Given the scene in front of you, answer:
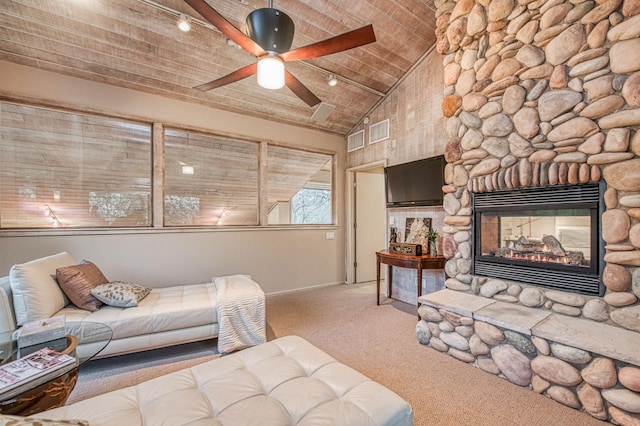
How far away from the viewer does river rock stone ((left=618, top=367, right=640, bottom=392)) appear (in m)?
1.70

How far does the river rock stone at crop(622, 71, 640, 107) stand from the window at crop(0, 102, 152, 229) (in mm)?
4658

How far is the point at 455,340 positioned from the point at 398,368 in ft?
1.94

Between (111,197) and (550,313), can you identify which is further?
(111,197)

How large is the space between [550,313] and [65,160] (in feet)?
16.8

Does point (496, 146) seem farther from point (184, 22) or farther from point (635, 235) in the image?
point (184, 22)

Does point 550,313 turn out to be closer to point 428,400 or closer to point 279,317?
point 428,400

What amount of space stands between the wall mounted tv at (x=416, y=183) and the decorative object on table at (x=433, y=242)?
376 millimetres

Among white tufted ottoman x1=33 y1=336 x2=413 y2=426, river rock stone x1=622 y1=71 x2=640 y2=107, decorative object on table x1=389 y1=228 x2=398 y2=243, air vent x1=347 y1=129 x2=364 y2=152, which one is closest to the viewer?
white tufted ottoman x1=33 y1=336 x2=413 y2=426

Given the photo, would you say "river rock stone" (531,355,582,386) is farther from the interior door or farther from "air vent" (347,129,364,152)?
"air vent" (347,129,364,152)

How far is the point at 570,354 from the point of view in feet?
6.40

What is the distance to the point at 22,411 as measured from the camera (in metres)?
1.32


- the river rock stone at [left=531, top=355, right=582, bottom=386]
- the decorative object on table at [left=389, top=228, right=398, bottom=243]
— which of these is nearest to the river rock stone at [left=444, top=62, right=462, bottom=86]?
the decorative object on table at [left=389, top=228, right=398, bottom=243]

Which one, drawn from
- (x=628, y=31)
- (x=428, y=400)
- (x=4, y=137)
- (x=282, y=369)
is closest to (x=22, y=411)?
(x=282, y=369)

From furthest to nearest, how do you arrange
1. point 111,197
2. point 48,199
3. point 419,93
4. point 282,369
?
point 419,93
point 111,197
point 48,199
point 282,369
